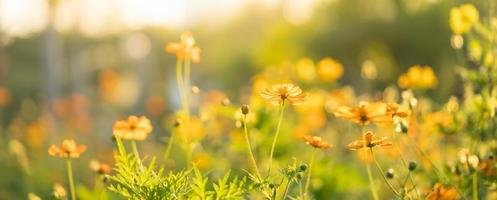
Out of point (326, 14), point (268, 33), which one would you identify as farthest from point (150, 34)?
point (326, 14)

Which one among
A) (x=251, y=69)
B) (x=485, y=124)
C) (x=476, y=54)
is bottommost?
(x=485, y=124)

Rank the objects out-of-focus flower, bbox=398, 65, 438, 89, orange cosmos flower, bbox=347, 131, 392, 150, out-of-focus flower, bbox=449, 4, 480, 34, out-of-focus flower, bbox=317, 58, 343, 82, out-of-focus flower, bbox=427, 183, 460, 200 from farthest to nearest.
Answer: out-of-focus flower, bbox=317, 58, 343, 82 < out-of-focus flower, bbox=398, 65, 438, 89 < out-of-focus flower, bbox=449, 4, 480, 34 < out-of-focus flower, bbox=427, 183, 460, 200 < orange cosmos flower, bbox=347, 131, 392, 150

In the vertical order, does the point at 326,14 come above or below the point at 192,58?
above

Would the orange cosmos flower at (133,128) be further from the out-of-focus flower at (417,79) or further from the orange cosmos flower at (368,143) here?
the out-of-focus flower at (417,79)

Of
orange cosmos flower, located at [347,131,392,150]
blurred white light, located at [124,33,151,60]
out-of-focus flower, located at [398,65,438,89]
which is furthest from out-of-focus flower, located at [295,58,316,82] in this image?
blurred white light, located at [124,33,151,60]

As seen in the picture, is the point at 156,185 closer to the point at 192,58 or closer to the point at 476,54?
the point at 192,58

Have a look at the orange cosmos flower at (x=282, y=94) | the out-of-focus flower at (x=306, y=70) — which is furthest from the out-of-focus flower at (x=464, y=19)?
the out-of-focus flower at (x=306, y=70)

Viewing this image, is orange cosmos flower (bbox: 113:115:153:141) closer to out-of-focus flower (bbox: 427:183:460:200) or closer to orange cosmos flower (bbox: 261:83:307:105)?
orange cosmos flower (bbox: 261:83:307:105)

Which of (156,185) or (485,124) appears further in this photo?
(485,124)
